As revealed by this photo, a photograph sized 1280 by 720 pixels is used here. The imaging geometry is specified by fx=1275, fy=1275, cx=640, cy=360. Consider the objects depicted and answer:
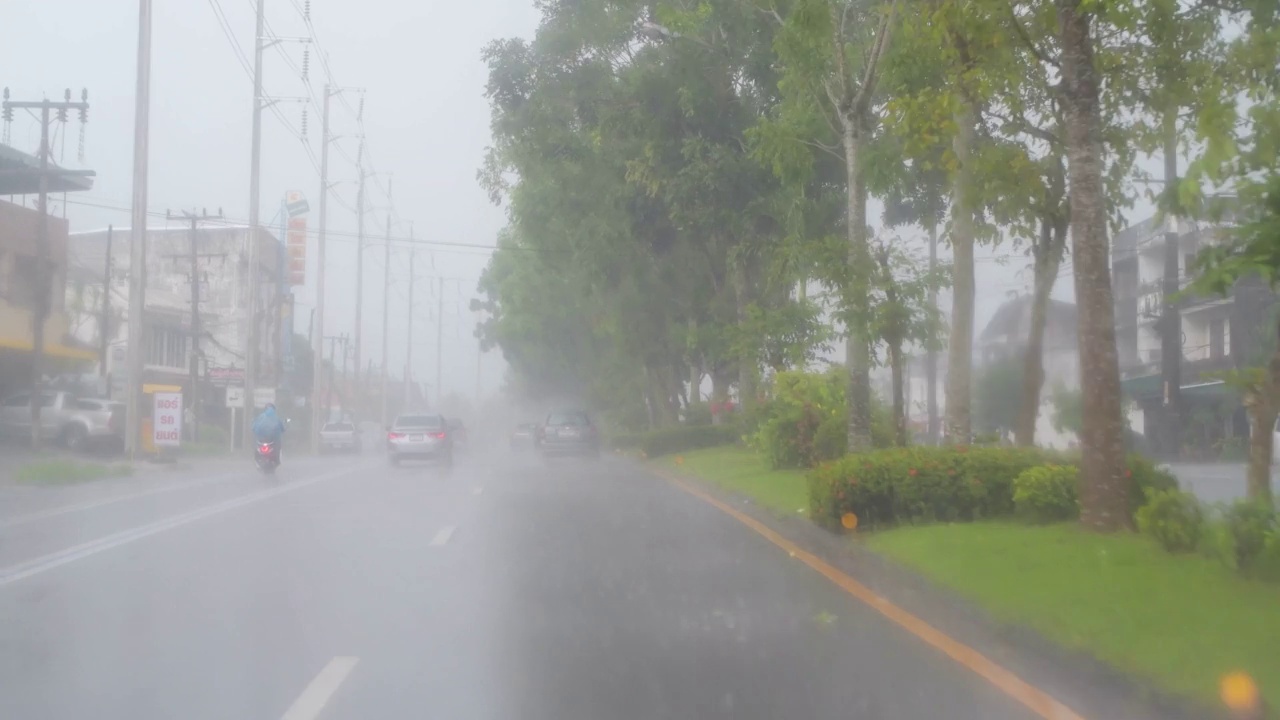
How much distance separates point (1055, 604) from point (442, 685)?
4.09 metres

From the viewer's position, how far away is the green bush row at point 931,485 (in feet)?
43.2

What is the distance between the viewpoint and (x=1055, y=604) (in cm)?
853

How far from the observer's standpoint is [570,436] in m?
43.9

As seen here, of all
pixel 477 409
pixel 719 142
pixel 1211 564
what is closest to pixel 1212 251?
pixel 1211 564

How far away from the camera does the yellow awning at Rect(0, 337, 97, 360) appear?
42.7 metres

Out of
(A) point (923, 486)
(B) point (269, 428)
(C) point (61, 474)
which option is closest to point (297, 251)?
(B) point (269, 428)

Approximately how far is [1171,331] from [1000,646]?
17753 mm

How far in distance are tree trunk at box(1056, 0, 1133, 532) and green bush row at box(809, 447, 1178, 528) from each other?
1241mm

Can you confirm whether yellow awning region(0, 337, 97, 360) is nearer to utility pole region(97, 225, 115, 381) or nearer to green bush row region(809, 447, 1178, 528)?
utility pole region(97, 225, 115, 381)

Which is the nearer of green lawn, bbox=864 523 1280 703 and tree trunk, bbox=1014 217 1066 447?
green lawn, bbox=864 523 1280 703

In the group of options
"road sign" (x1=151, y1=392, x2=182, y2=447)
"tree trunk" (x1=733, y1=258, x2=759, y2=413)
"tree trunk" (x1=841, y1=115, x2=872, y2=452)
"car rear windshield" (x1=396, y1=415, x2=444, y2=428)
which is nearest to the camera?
"tree trunk" (x1=841, y1=115, x2=872, y2=452)

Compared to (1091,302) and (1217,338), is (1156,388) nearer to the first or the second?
(1217,338)

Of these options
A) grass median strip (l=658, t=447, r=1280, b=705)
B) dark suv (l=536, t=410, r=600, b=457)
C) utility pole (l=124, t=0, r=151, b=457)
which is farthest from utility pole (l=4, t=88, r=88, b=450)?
grass median strip (l=658, t=447, r=1280, b=705)

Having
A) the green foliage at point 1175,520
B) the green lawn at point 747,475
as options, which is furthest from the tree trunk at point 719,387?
the green foliage at point 1175,520
